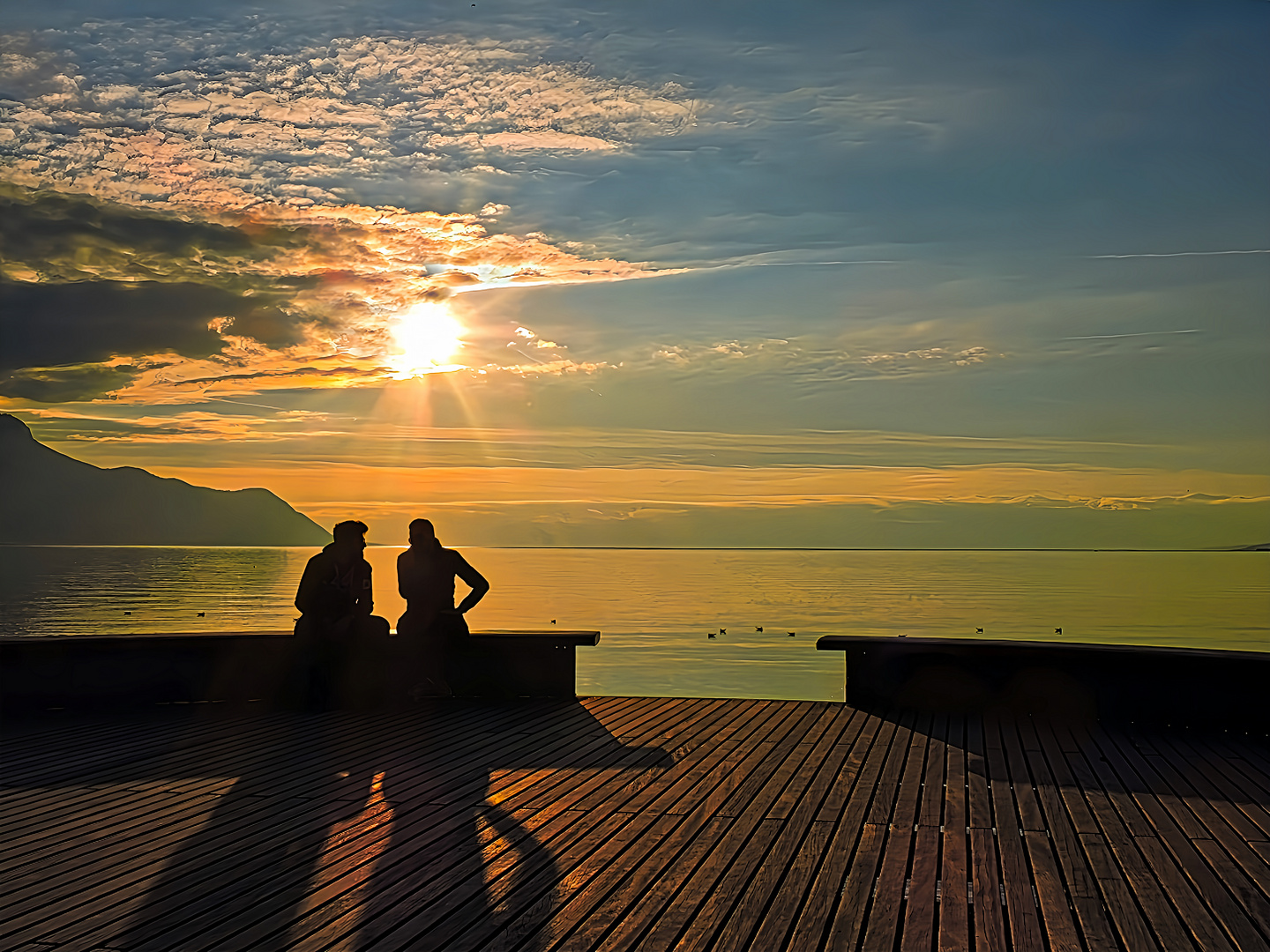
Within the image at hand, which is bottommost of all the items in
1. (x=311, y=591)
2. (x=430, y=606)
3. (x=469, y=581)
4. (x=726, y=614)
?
(x=726, y=614)

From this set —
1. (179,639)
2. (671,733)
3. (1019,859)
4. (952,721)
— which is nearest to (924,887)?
(1019,859)

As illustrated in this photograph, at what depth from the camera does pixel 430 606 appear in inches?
383

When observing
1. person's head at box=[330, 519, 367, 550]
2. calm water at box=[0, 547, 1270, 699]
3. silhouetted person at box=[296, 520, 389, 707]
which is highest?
person's head at box=[330, 519, 367, 550]

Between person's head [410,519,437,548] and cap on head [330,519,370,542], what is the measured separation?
0.60 m

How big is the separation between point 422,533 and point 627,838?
5203 mm

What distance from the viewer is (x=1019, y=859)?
15.3 ft

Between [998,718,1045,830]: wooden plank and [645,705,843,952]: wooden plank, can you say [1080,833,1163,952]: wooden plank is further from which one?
[645,705,843,952]: wooden plank

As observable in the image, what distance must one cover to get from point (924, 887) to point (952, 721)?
4736mm

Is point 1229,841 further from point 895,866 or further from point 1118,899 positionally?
point 895,866

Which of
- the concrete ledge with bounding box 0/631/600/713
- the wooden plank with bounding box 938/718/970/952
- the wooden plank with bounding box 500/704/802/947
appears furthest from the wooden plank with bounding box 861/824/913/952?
the concrete ledge with bounding box 0/631/600/713

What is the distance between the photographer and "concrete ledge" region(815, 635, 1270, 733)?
8.19 m

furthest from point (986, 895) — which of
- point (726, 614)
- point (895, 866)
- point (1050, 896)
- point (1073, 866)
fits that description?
point (726, 614)

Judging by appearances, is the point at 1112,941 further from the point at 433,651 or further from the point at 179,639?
the point at 179,639

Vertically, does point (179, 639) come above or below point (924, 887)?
above
